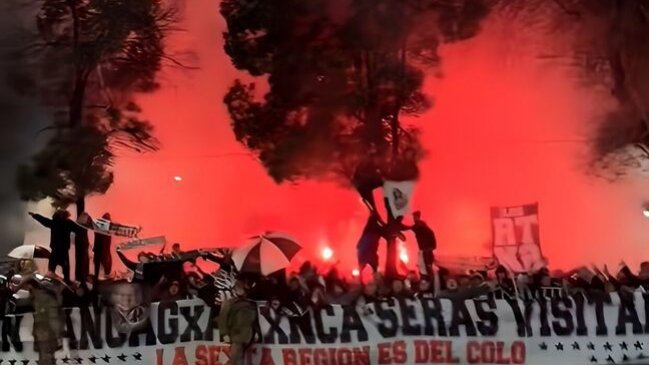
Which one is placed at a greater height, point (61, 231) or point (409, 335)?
point (61, 231)

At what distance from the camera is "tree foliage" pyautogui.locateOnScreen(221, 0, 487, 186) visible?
6832 mm

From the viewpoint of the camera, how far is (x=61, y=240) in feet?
22.7

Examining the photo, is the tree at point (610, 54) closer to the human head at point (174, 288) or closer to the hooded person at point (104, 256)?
the human head at point (174, 288)

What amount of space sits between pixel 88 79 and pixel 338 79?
2.25 m

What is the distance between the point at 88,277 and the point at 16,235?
Answer: 78cm

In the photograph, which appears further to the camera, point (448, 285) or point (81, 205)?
point (81, 205)

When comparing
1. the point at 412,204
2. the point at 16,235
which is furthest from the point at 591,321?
the point at 16,235

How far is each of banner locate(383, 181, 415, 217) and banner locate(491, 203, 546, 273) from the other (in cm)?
72

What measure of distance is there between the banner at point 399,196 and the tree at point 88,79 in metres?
2.16

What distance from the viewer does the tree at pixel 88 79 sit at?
277 inches

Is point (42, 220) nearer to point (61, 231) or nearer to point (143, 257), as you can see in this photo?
point (61, 231)

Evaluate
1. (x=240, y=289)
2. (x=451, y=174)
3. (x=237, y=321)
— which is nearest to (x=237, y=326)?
(x=237, y=321)

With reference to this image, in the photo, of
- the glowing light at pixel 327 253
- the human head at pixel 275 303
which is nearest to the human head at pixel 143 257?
the human head at pixel 275 303

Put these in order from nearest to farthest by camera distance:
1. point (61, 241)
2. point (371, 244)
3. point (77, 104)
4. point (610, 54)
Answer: point (371, 244), point (610, 54), point (61, 241), point (77, 104)
